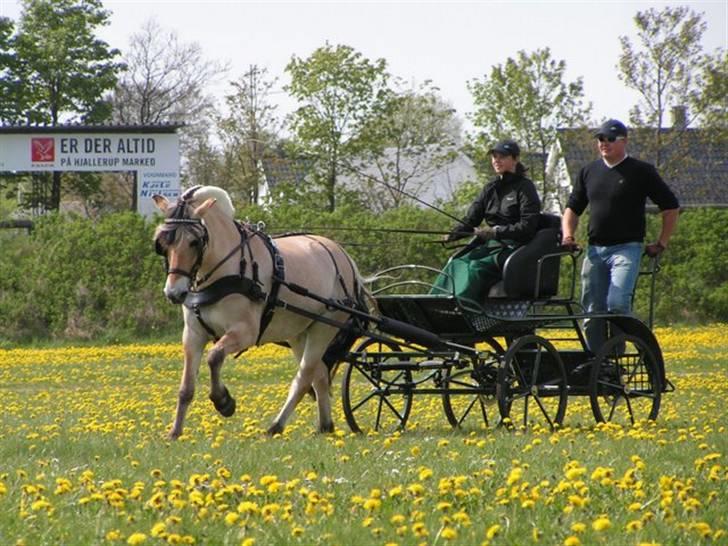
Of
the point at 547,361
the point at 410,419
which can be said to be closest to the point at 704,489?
the point at 547,361

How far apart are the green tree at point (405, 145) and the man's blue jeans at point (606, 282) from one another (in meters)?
35.2

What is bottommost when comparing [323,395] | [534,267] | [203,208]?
[323,395]

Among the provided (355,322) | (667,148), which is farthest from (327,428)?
(667,148)

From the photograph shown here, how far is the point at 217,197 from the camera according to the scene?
404 inches

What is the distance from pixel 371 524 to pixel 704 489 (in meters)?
1.94

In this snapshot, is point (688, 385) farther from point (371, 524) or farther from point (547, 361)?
point (371, 524)

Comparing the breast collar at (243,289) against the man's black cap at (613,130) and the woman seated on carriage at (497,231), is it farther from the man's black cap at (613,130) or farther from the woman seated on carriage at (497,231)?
the man's black cap at (613,130)

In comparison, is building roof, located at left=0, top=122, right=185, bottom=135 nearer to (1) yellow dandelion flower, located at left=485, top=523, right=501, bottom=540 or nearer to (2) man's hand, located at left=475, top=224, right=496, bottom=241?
(2) man's hand, located at left=475, top=224, right=496, bottom=241

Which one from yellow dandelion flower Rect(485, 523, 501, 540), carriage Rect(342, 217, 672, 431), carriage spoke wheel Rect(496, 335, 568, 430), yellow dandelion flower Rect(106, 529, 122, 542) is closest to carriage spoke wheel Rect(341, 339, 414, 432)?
carriage Rect(342, 217, 672, 431)

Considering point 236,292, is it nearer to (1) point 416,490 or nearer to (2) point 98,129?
(1) point 416,490

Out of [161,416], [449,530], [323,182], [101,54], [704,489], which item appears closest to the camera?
[449,530]

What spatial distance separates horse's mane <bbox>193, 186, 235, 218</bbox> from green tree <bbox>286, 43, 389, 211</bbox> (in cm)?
3535

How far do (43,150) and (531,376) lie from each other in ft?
112

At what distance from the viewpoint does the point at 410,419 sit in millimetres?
12656
